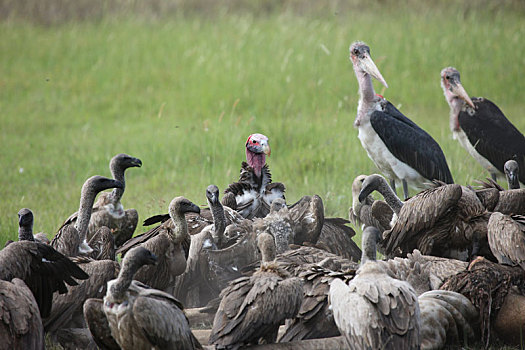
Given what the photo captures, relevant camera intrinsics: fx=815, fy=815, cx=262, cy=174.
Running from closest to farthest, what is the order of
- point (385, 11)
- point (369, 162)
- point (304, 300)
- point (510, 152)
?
1. point (304, 300)
2. point (510, 152)
3. point (369, 162)
4. point (385, 11)

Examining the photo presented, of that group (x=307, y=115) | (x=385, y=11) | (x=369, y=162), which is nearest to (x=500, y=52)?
(x=385, y=11)

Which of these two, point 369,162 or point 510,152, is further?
point 369,162

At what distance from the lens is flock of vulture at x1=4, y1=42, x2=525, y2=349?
4055 mm

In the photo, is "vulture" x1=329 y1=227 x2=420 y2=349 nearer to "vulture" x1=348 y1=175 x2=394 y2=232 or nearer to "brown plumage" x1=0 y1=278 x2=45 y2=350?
"brown plumage" x1=0 y1=278 x2=45 y2=350

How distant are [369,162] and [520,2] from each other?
946cm

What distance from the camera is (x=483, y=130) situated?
7816mm

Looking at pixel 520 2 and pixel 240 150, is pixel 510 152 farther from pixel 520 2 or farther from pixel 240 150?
pixel 520 2

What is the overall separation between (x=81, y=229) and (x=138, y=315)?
6.10 ft

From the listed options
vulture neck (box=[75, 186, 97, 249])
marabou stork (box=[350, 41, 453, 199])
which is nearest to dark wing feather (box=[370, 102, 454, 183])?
marabou stork (box=[350, 41, 453, 199])

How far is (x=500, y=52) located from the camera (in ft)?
45.5

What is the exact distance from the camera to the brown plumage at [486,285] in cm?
461

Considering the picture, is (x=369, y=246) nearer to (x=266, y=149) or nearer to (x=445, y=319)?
(x=445, y=319)

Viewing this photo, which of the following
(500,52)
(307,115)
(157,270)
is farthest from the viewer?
(500,52)

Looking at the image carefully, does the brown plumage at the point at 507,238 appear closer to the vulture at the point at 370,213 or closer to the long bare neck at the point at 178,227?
the vulture at the point at 370,213
